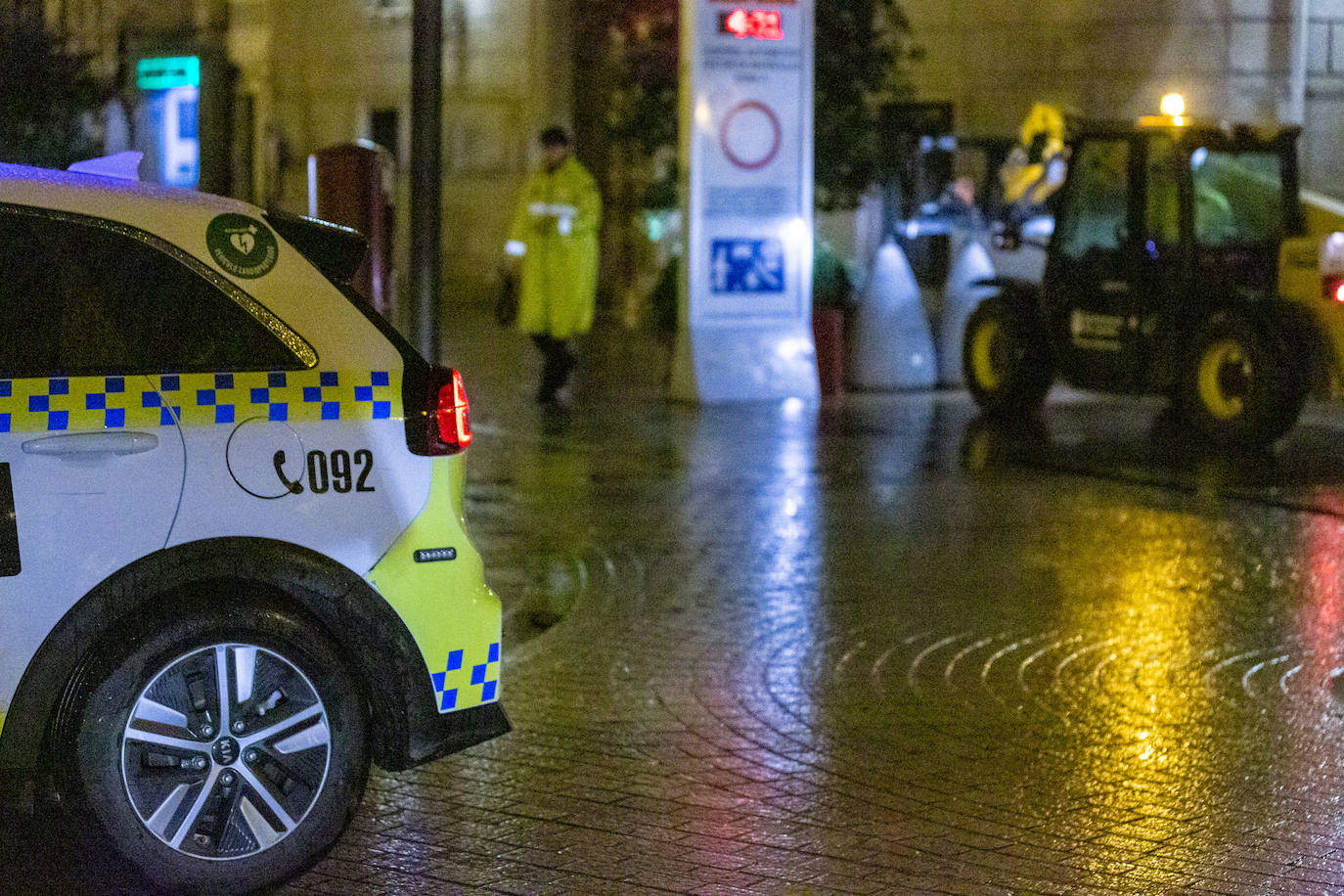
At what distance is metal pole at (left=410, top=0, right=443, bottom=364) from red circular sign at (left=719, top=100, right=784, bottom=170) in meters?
6.63

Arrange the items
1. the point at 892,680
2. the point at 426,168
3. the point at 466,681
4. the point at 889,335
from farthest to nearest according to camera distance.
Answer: the point at 889,335 < the point at 426,168 < the point at 892,680 < the point at 466,681

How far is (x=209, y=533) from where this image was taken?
4586 mm

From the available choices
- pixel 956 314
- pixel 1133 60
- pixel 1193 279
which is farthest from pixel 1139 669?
pixel 1133 60

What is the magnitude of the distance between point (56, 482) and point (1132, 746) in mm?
3352

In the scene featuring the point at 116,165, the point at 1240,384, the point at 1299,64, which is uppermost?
the point at 1299,64

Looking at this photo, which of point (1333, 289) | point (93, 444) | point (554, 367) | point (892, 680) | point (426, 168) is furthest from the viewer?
point (554, 367)

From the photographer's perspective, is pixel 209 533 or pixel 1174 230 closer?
pixel 209 533

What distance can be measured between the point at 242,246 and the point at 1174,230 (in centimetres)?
1011

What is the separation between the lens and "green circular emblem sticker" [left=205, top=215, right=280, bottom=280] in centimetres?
471

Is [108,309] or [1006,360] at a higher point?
[108,309]

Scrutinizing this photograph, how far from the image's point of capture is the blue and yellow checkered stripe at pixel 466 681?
484cm

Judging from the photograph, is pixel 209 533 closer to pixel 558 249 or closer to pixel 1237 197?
pixel 1237 197

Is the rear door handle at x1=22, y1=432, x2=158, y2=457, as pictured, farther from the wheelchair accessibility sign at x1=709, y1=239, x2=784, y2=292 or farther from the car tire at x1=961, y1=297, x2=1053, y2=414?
the wheelchair accessibility sign at x1=709, y1=239, x2=784, y2=292

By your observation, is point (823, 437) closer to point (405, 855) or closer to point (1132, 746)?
point (1132, 746)
